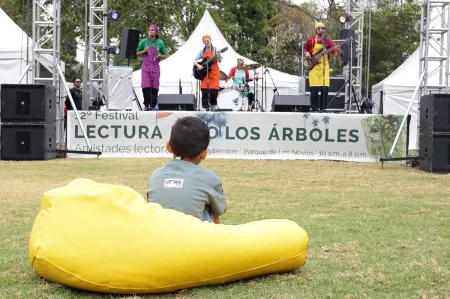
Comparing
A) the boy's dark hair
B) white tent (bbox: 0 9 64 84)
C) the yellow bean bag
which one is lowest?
the yellow bean bag

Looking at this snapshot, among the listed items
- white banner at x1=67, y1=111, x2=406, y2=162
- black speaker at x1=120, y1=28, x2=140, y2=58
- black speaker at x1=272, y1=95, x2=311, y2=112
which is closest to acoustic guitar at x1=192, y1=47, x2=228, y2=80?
white banner at x1=67, y1=111, x2=406, y2=162

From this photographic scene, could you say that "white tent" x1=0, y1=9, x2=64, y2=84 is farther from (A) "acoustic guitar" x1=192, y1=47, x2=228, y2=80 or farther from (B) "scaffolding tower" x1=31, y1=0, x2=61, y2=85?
(A) "acoustic guitar" x1=192, y1=47, x2=228, y2=80

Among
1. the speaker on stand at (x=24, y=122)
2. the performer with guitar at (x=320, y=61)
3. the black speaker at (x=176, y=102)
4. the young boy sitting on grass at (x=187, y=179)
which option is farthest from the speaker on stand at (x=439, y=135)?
the young boy sitting on grass at (x=187, y=179)

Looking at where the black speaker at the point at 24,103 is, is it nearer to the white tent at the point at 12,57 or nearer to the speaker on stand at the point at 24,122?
the speaker on stand at the point at 24,122

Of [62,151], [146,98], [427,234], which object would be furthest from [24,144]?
[427,234]

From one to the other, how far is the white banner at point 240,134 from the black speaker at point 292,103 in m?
1.31

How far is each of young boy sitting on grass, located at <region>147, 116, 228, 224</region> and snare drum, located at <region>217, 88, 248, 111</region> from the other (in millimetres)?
10463

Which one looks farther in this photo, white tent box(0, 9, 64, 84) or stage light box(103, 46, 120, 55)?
white tent box(0, 9, 64, 84)

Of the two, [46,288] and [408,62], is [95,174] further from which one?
[408,62]

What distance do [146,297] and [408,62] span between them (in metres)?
17.6

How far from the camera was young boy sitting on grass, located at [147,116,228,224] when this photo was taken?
11.8 ft

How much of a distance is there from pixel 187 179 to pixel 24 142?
8.27 meters

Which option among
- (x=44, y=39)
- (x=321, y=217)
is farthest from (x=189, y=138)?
(x=44, y=39)

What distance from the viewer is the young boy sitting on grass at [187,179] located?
3592mm
